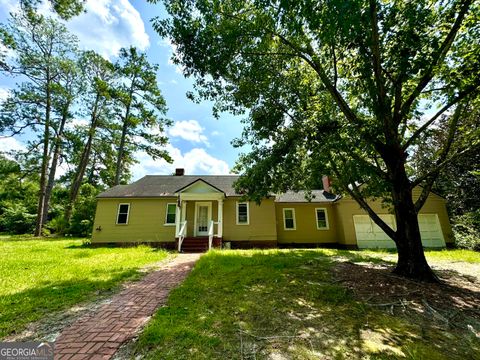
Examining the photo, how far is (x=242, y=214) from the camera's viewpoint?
14398 millimetres

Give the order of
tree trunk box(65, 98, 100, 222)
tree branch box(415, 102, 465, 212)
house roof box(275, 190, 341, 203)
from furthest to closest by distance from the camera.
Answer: tree trunk box(65, 98, 100, 222), house roof box(275, 190, 341, 203), tree branch box(415, 102, 465, 212)

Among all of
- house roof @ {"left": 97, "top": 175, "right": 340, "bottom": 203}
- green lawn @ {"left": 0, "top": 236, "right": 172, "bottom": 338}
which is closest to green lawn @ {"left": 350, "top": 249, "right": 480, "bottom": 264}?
house roof @ {"left": 97, "top": 175, "right": 340, "bottom": 203}

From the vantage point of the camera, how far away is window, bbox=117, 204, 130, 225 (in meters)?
14.0

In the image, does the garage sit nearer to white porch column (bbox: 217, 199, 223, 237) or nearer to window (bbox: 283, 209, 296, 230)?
window (bbox: 283, 209, 296, 230)

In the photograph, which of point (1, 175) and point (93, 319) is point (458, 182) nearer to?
point (93, 319)

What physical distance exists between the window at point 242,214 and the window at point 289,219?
2.92 meters

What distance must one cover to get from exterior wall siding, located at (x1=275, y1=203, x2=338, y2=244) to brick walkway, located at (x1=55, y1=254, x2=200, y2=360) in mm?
10700

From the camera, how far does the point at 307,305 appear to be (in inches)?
167

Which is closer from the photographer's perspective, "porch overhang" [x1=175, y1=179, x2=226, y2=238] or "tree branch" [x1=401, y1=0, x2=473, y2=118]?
"tree branch" [x1=401, y1=0, x2=473, y2=118]

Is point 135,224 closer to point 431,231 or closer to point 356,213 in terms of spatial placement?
point 356,213

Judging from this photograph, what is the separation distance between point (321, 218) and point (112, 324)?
Answer: 14364mm

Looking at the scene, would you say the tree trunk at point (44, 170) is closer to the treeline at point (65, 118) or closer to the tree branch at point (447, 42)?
the treeline at point (65, 118)

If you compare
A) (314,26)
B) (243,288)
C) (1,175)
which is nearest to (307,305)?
(243,288)

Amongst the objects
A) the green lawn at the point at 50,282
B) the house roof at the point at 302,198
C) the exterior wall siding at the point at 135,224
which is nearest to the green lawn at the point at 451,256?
the house roof at the point at 302,198
